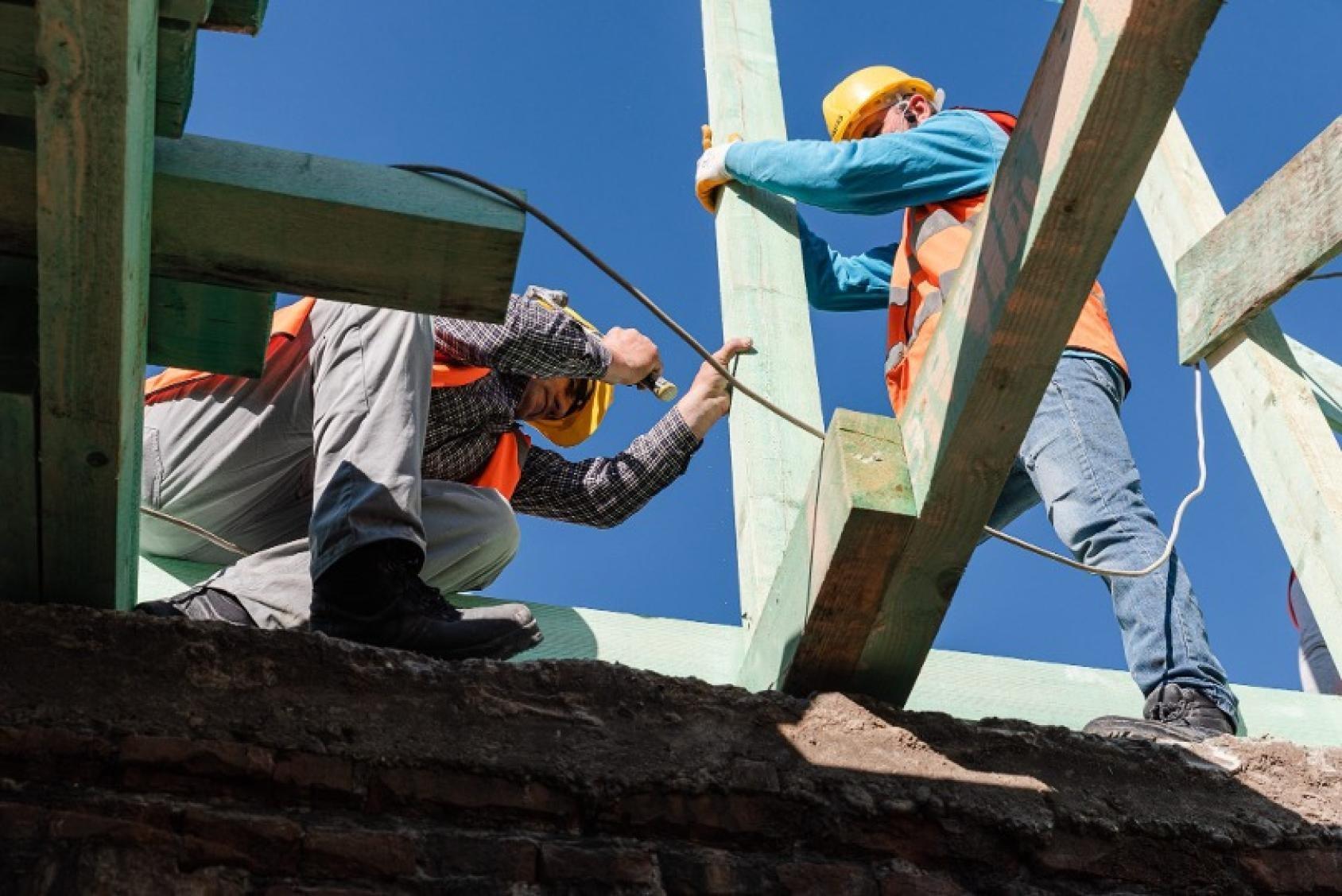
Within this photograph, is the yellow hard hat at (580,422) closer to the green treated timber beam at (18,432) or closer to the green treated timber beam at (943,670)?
the green treated timber beam at (943,670)

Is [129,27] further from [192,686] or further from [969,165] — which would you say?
[969,165]

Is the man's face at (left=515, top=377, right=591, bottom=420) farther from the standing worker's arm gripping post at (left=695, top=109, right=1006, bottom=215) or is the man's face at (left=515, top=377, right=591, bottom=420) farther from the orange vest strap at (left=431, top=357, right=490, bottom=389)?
the standing worker's arm gripping post at (left=695, top=109, right=1006, bottom=215)

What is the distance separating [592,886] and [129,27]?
990mm

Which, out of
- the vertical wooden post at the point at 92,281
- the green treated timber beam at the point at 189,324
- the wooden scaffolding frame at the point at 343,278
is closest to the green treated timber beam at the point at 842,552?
the wooden scaffolding frame at the point at 343,278

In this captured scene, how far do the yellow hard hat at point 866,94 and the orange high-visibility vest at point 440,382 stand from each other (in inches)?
55.5

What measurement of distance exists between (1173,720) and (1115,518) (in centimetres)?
43

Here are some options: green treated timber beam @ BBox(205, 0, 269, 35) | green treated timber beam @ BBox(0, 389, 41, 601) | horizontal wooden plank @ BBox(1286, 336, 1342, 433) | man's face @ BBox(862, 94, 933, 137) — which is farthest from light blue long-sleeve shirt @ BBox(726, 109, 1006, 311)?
green treated timber beam @ BBox(0, 389, 41, 601)

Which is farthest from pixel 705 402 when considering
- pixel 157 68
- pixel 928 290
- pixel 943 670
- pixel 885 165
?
pixel 157 68

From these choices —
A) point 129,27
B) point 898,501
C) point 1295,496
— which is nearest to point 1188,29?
point 898,501

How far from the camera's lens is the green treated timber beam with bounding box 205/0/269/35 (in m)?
1.91

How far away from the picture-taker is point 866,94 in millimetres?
4238

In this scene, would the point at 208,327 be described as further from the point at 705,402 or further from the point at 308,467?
the point at 705,402

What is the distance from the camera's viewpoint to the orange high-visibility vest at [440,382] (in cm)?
278

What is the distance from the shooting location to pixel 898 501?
1996 millimetres
